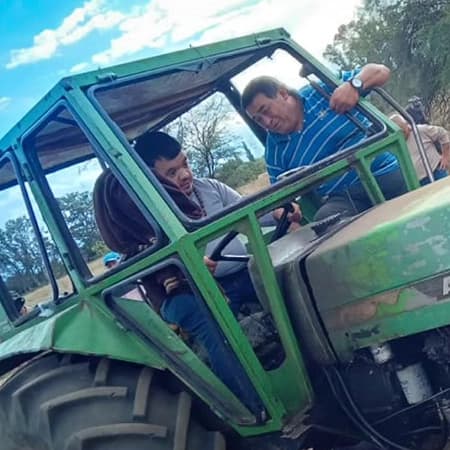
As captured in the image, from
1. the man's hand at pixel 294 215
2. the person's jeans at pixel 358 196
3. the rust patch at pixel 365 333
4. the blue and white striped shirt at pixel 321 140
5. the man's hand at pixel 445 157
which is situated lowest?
the rust patch at pixel 365 333

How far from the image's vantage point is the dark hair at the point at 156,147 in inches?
126

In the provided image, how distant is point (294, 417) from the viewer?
8.68 ft

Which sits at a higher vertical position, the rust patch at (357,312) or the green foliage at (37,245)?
the green foliage at (37,245)

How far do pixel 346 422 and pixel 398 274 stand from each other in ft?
2.43

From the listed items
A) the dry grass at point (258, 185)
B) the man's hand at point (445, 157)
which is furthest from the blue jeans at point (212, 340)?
the man's hand at point (445, 157)

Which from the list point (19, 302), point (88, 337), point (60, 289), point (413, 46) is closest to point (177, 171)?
point (60, 289)

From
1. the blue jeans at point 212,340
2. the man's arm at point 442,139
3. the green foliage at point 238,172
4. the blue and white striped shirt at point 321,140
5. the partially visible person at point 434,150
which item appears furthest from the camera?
the green foliage at point 238,172

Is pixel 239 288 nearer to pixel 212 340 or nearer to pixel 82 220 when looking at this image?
pixel 212 340

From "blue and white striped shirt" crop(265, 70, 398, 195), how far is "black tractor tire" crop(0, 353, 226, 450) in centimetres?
137

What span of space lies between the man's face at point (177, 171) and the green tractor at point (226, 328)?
35cm

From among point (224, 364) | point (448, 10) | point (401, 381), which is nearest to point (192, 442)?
point (224, 364)

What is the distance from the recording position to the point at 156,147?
3252mm

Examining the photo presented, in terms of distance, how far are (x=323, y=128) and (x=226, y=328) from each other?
4.63 ft

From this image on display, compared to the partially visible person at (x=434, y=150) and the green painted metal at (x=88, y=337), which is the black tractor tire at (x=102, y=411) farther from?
the partially visible person at (x=434, y=150)
